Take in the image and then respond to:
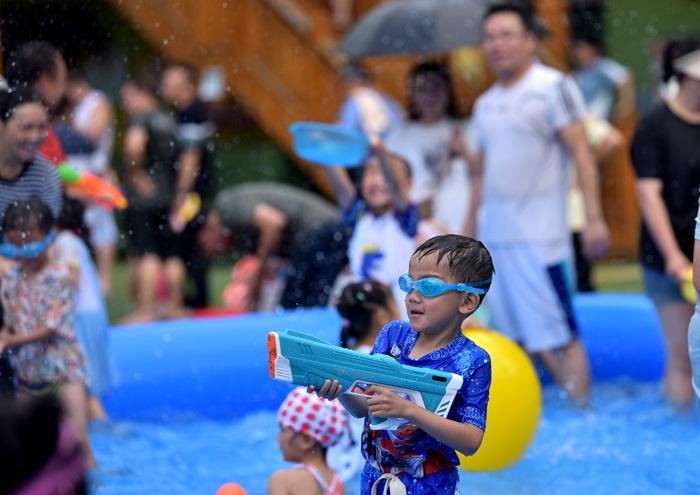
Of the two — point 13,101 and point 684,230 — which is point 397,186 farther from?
point 13,101

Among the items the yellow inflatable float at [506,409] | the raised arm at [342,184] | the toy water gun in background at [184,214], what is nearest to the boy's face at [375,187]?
the raised arm at [342,184]

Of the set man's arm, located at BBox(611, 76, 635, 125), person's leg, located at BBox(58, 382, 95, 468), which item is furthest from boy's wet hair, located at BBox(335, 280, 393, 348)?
man's arm, located at BBox(611, 76, 635, 125)

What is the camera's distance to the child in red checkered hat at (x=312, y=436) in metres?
3.92

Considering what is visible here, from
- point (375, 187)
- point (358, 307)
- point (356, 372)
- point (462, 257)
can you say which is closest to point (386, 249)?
point (375, 187)

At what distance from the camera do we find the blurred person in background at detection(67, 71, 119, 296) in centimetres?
849

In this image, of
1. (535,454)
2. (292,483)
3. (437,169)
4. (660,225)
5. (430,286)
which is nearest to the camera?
(430,286)

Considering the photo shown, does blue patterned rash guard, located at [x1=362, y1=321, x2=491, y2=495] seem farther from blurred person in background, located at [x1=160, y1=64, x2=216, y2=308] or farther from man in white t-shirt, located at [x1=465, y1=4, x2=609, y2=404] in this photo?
blurred person in background, located at [x1=160, y1=64, x2=216, y2=308]

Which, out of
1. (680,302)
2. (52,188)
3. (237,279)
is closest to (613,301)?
(680,302)

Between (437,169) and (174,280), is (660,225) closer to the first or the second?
(437,169)

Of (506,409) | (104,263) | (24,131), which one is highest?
(24,131)

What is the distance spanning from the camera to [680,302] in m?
5.51

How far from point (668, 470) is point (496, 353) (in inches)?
32.0

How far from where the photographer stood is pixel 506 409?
4.59 metres

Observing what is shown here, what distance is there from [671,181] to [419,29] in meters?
2.42
